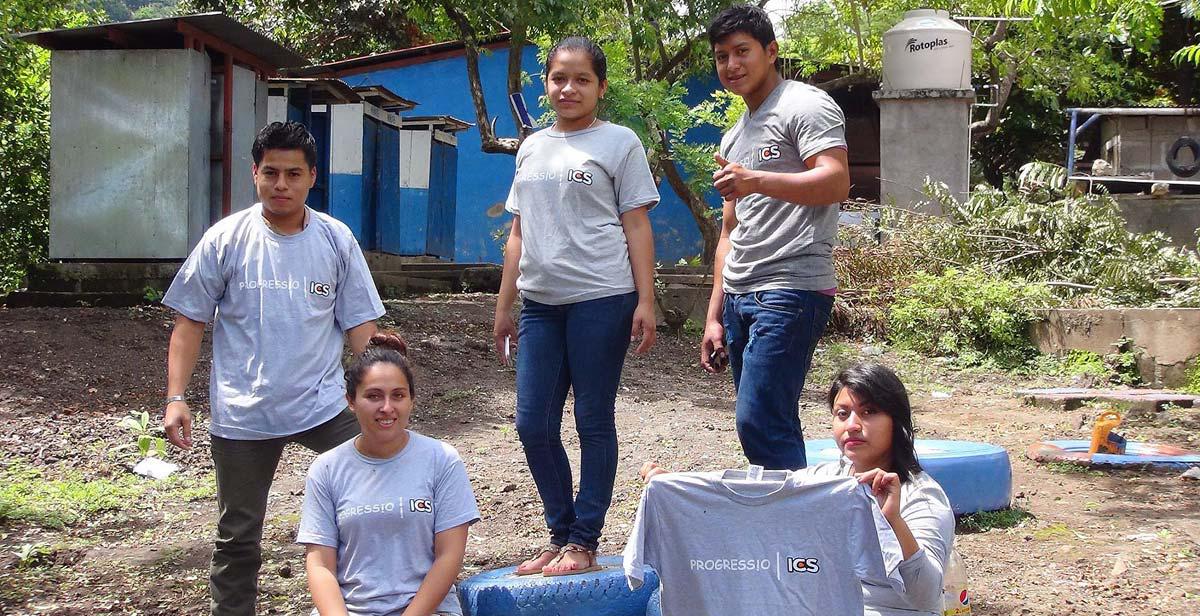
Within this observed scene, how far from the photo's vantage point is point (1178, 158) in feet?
45.3

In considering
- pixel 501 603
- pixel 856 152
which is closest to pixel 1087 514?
pixel 501 603

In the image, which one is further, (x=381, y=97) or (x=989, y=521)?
(x=381, y=97)

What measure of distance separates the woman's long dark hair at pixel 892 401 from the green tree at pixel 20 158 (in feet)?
32.0

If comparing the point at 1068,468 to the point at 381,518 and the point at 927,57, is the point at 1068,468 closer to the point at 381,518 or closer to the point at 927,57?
the point at 381,518

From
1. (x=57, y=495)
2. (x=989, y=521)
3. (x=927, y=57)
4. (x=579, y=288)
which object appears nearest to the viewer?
(x=579, y=288)

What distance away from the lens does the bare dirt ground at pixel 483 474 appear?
436 cm

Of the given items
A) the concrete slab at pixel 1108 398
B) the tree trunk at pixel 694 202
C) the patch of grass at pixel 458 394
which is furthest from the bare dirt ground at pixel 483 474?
the tree trunk at pixel 694 202

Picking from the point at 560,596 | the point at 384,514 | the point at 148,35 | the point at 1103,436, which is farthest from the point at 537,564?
the point at 148,35

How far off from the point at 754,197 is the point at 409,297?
9.83 metres

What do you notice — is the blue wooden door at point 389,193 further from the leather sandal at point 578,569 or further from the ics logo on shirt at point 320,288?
the leather sandal at point 578,569

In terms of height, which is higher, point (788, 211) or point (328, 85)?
point (328, 85)

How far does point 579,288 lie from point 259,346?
0.96 m

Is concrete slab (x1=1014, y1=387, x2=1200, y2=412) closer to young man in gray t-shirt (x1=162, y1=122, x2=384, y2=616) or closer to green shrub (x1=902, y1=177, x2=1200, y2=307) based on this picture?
green shrub (x1=902, y1=177, x2=1200, y2=307)

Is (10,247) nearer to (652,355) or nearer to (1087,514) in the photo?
→ (652,355)
